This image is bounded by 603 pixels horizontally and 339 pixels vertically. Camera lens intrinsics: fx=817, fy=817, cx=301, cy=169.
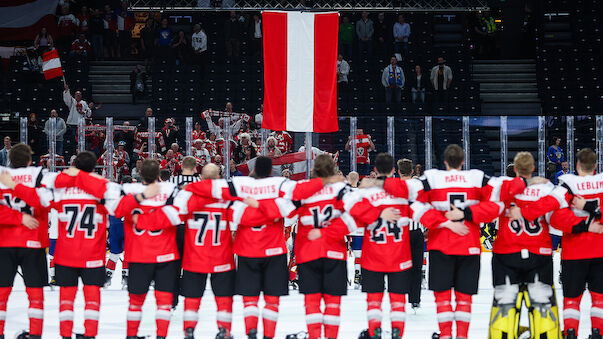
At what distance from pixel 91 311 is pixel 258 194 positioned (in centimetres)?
176

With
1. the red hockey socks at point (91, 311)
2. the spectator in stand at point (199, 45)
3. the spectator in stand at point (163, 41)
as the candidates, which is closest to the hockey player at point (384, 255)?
the red hockey socks at point (91, 311)

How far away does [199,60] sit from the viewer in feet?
67.0

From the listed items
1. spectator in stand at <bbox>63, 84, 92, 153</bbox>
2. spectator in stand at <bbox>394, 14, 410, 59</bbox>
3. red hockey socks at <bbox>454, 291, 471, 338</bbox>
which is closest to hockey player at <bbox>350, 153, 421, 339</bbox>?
red hockey socks at <bbox>454, 291, 471, 338</bbox>

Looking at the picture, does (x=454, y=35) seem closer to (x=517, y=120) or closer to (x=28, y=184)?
(x=517, y=120)

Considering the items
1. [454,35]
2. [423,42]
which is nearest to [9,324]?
[423,42]

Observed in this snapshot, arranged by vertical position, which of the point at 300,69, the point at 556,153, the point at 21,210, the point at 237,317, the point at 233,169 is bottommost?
the point at 237,317

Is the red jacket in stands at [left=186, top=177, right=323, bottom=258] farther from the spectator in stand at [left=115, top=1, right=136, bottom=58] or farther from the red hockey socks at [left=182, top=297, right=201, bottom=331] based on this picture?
the spectator in stand at [left=115, top=1, right=136, bottom=58]

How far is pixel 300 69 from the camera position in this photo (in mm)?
10953

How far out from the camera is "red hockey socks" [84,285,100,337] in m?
7.03

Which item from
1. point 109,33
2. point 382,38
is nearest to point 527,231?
point 382,38

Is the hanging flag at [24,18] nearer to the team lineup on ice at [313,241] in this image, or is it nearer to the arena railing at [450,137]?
the arena railing at [450,137]

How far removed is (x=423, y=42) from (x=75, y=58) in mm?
9040

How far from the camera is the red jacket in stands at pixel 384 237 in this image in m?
7.01

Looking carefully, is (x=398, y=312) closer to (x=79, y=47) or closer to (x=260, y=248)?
(x=260, y=248)
